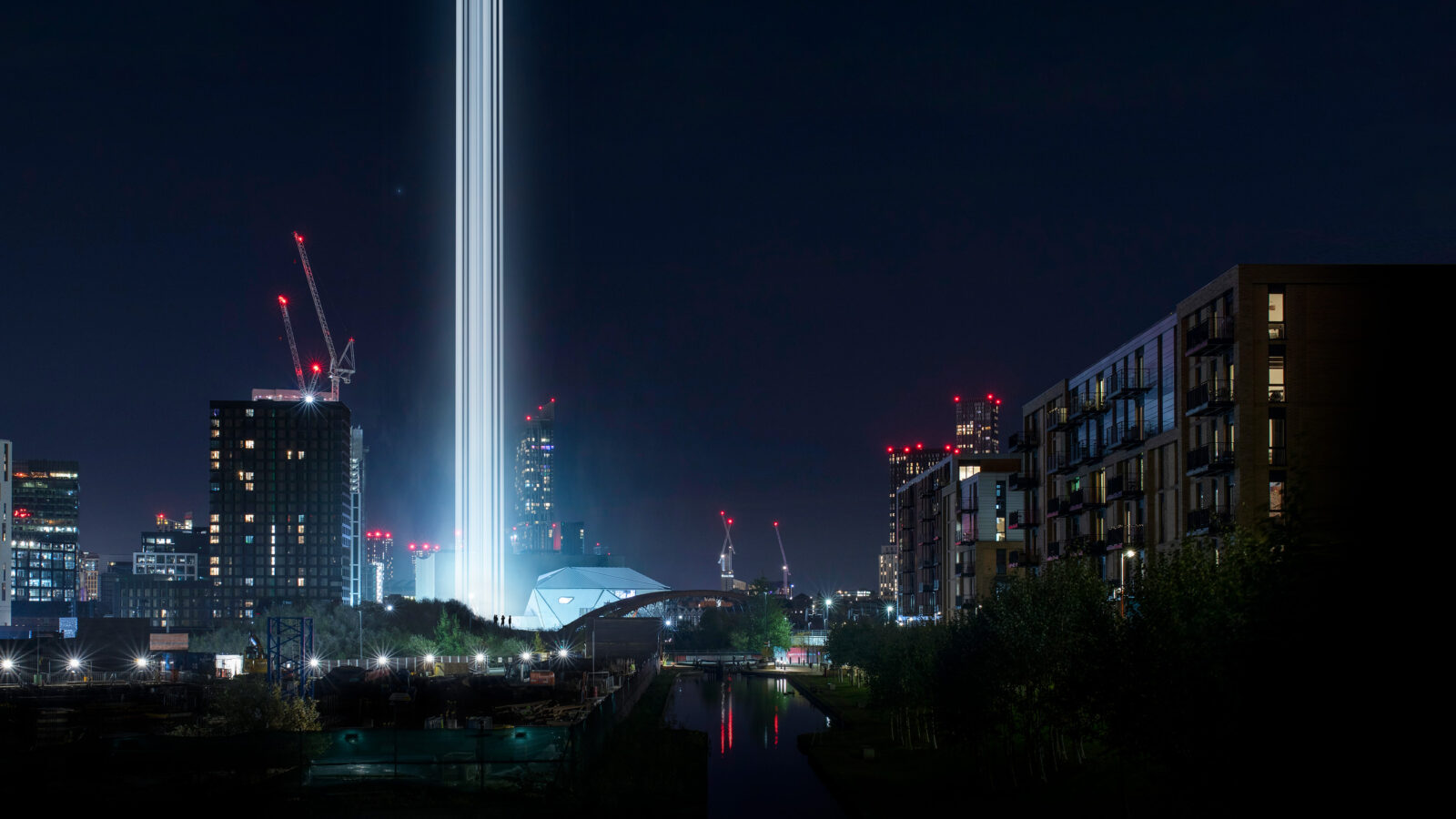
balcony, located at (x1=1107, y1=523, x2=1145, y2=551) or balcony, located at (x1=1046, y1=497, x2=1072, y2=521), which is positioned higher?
balcony, located at (x1=1046, y1=497, x2=1072, y2=521)

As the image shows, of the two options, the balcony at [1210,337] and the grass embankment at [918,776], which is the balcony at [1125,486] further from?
the grass embankment at [918,776]

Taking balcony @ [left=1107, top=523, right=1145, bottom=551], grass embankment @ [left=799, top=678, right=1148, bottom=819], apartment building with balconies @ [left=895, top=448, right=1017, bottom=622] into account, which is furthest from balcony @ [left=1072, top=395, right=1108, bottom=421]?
grass embankment @ [left=799, top=678, right=1148, bottom=819]

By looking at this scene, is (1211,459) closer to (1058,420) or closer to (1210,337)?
(1210,337)

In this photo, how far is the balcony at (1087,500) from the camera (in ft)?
273

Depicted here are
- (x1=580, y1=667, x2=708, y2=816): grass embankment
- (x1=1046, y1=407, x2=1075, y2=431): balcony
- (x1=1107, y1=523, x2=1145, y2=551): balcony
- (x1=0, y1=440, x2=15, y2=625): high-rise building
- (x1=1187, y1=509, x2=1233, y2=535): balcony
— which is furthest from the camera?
(x1=0, y1=440, x2=15, y2=625): high-rise building

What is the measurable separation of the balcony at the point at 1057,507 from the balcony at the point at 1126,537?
319 inches

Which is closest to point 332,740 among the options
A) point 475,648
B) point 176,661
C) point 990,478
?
point 990,478

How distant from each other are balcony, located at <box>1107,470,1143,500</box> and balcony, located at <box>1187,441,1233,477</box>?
9034 mm

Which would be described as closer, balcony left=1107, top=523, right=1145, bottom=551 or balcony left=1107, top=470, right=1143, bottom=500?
balcony left=1107, top=523, right=1145, bottom=551

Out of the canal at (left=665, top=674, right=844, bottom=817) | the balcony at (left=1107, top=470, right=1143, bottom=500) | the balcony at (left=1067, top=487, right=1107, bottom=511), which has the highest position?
the balcony at (left=1107, top=470, right=1143, bottom=500)

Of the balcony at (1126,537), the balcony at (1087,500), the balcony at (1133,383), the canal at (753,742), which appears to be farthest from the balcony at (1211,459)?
the canal at (753,742)

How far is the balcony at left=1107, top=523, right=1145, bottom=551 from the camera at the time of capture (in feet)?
244

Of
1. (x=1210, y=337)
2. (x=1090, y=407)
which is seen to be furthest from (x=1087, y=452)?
(x=1210, y=337)

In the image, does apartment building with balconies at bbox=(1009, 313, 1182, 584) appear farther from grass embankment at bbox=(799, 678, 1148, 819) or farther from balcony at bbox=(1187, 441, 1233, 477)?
grass embankment at bbox=(799, 678, 1148, 819)
